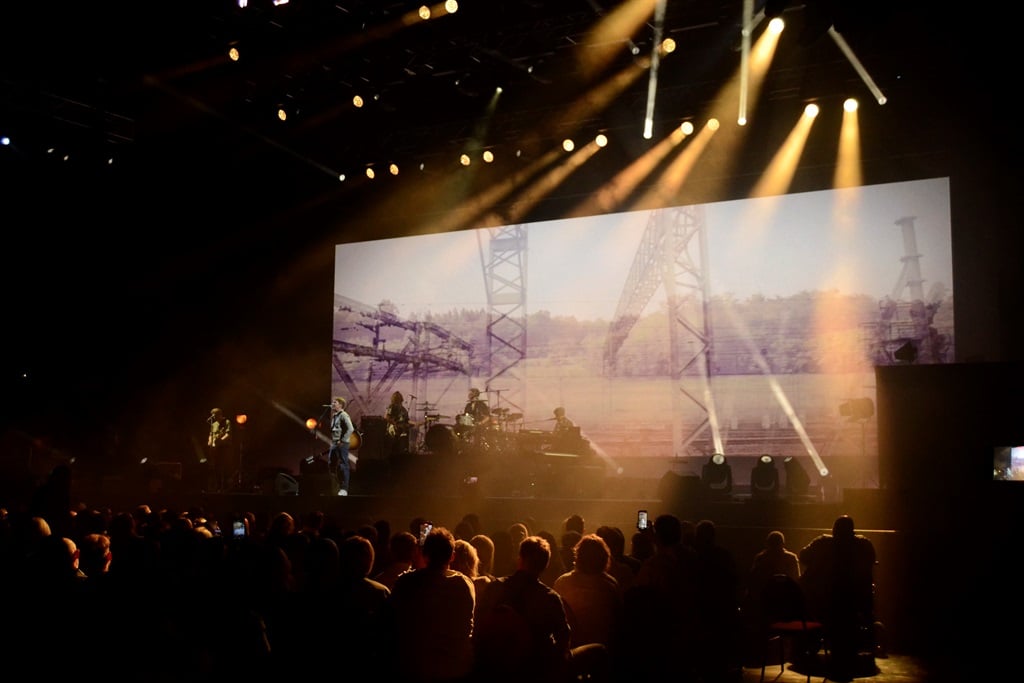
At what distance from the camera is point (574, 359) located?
11.8 m

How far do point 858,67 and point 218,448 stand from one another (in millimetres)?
10239

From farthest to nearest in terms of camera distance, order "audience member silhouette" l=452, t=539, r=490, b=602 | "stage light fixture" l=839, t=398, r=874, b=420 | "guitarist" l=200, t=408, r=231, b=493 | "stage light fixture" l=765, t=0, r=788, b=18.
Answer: "guitarist" l=200, t=408, r=231, b=493 → "stage light fixture" l=839, t=398, r=874, b=420 → "stage light fixture" l=765, t=0, r=788, b=18 → "audience member silhouette" l=452, t=539, r=490, b=602

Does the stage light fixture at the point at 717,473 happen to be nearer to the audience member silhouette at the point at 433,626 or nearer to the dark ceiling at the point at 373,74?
the dark ceiling at the point at 373,74

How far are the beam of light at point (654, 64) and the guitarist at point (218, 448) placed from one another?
7.67 m

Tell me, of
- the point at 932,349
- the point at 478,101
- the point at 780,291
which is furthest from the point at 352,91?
the point at 932,349

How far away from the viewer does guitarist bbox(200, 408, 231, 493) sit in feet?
42.0

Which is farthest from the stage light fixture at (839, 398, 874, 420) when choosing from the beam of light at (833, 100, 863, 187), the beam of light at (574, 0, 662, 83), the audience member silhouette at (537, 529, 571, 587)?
the audience member silhouette at (537, 529, 571, 587)

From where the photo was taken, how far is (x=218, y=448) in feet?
42.4

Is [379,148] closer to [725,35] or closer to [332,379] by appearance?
[332,379]

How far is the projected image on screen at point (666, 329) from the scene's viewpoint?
10.1 m

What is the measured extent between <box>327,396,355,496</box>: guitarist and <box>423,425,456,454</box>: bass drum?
4.88ft

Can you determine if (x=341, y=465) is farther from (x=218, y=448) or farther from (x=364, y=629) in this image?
(x=364, y=629)

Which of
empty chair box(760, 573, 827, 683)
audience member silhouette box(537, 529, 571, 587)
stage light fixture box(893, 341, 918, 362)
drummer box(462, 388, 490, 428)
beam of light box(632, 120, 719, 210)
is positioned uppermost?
beam of light box(632, 120, 719, 210)

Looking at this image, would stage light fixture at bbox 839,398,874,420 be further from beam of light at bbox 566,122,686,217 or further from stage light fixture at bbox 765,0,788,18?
stage light fixture at bbox 765,0,788,18
